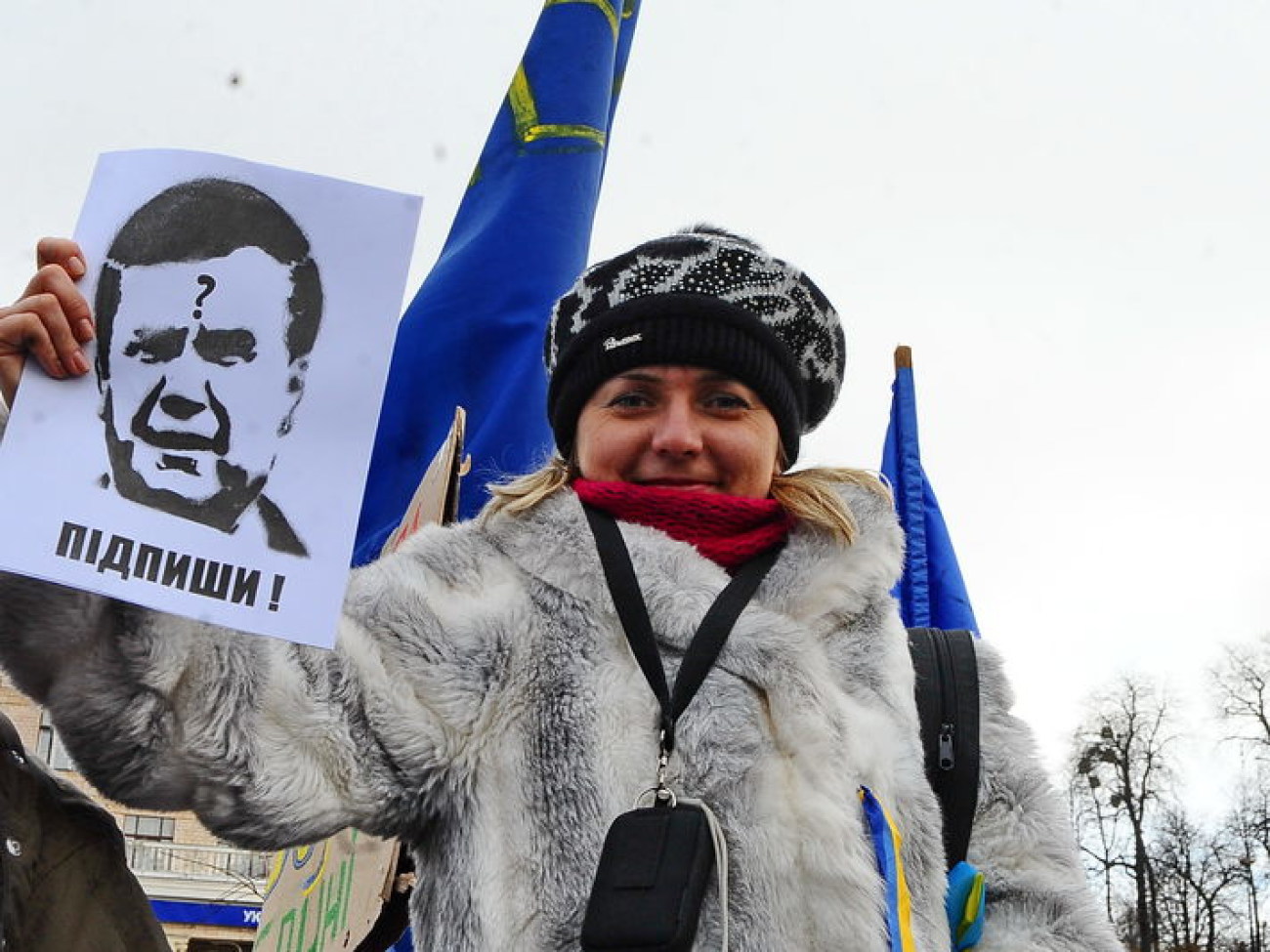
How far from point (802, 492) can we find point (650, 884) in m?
0.68

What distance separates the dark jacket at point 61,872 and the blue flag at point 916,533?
2340 mm

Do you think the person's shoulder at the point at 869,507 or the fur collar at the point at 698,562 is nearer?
the fur collar at the point at 698,562

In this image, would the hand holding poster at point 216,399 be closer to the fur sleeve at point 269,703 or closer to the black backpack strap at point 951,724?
the fur sleeve at point 269,703

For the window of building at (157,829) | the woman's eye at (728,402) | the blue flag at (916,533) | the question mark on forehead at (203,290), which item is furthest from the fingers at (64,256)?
the window of building at (157,829)

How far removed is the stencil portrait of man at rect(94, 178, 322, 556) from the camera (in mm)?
1541

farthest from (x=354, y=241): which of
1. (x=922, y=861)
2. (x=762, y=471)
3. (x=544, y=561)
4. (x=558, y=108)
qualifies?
(x=558, y=108)

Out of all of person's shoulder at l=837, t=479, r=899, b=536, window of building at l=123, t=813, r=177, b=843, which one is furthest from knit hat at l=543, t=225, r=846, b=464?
window of building at l=123, t=813, r=177, b=843

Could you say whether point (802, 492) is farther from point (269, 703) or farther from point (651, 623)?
point (269, 703)

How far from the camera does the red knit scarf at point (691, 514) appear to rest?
202 centimetres

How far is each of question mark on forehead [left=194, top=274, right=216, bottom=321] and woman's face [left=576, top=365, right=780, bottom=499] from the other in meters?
0.65

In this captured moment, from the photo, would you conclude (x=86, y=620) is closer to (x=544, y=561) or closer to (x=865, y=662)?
(x=544, y=561)

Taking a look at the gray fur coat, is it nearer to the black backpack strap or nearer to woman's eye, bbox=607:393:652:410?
the black backpack strap

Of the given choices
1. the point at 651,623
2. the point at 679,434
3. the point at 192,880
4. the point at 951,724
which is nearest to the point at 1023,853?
the point at 951,724

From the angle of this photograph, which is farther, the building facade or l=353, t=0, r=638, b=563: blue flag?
the building facade
